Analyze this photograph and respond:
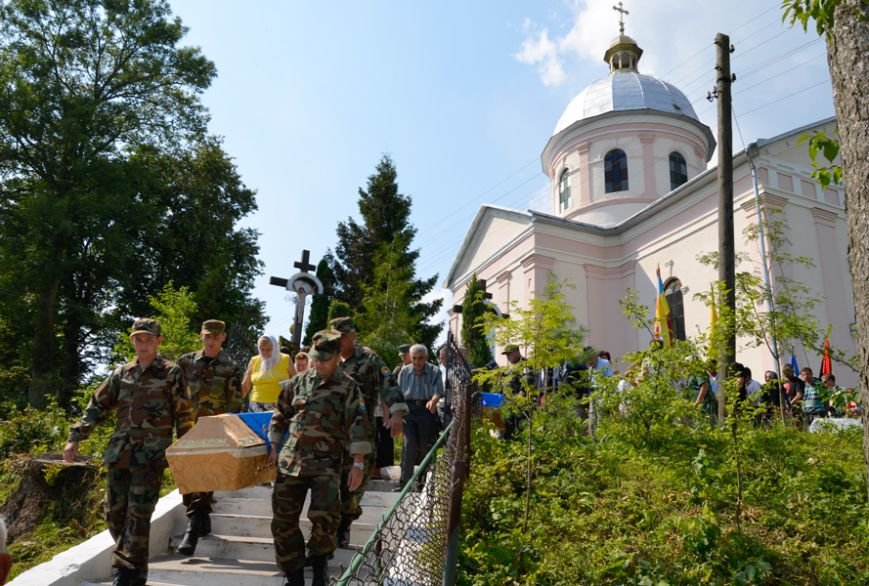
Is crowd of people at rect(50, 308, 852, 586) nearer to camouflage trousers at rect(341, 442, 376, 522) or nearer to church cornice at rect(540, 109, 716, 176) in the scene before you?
camouflage trousers at rect(341, 442, 376, 522)

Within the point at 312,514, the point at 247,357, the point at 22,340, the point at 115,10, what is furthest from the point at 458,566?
the point at 115,10

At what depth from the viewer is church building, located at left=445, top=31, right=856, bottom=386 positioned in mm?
17031

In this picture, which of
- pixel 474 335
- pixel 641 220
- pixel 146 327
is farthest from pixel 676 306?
pixel 146 327

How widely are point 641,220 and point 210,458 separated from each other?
19.6m

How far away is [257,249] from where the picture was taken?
29453mm

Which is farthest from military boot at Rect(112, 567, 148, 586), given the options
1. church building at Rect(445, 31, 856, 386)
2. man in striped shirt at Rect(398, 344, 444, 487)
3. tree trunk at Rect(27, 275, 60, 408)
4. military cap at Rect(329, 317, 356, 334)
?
tree trunk at Rect(27, 275, 60, 408)

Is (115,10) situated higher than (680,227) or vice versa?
(115,10)

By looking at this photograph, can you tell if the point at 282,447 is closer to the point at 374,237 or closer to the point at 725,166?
the point at 725,166

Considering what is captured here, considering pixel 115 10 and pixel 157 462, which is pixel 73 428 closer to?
pixel 157 462

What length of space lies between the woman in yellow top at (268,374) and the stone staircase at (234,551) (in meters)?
0.94

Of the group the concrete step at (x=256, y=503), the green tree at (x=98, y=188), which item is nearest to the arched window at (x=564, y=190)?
the green tree at (x=98, y=188)

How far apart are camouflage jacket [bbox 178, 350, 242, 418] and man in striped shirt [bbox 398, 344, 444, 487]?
1.95 meters

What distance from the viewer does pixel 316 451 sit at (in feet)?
14.2

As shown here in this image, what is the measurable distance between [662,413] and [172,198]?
25481 mm
